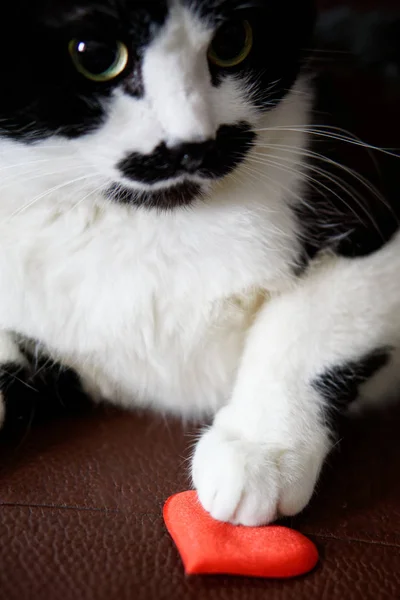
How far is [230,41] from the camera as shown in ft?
2.18

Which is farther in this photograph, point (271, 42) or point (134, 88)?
point (271, 42)

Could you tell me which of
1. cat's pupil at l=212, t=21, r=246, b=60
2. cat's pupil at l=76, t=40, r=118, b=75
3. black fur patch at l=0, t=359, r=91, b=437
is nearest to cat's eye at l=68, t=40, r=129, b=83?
cat's pupil at l=76, t=40, r=118, b=75

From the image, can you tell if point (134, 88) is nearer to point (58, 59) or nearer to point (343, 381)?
point (58, 59)

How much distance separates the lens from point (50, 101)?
0.62m

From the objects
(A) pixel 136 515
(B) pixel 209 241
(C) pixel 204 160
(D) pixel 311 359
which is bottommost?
(A) pixel 136 515

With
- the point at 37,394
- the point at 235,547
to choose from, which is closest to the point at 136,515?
the point at 235,547

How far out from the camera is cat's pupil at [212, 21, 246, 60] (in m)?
0.65

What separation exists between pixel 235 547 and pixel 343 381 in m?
0.22

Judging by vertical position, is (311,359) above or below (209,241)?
below

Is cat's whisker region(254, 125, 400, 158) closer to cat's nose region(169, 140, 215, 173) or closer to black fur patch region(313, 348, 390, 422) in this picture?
cat's nose region(169, 140, 215, 173)

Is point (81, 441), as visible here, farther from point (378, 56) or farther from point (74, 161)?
point (378, 56)

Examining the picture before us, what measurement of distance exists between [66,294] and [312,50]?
0.40 meters

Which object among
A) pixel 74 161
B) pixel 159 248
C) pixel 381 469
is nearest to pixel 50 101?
pixel 74 161

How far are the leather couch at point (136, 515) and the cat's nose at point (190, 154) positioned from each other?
0.32 m
